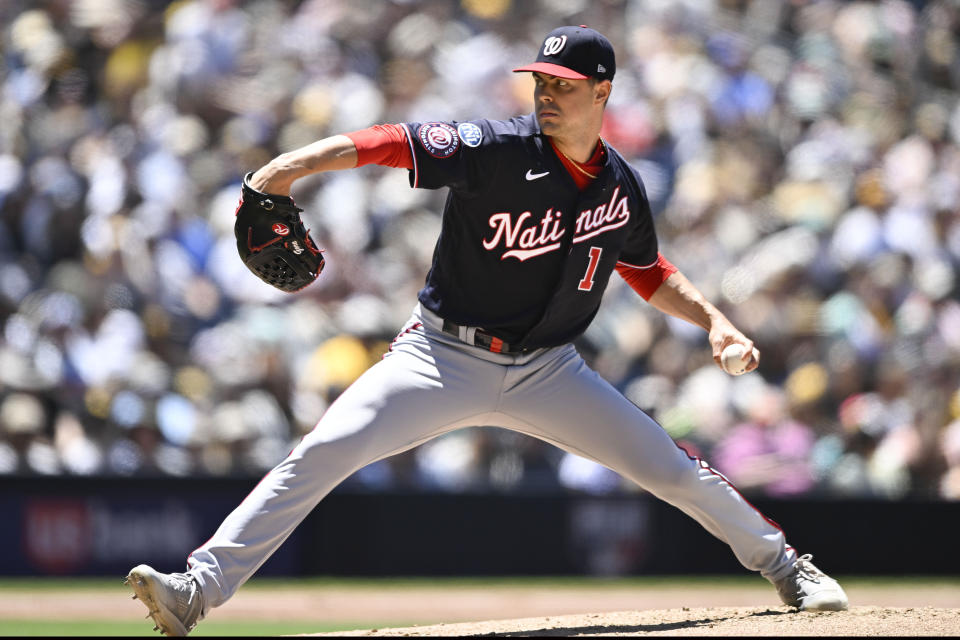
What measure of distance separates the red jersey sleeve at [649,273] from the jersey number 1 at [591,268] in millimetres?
355

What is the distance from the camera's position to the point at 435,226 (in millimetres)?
8594

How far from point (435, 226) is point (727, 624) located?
520 centimetres

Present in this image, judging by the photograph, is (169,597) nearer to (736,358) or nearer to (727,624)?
(727,624)

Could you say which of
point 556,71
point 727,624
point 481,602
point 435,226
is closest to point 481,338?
point 556,71

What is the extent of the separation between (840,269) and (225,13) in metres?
5.13

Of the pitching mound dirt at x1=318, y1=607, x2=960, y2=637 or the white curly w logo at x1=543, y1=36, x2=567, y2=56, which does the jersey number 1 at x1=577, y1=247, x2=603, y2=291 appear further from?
the pitching mound dirt at x1=318, y1=607, x2=960, y2=637

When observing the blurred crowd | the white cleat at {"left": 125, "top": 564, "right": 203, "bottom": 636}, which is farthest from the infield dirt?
the white cleat at {"left": 125, "top": 564, "right": 203, "bottom": 636}

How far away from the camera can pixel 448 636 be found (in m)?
3.74

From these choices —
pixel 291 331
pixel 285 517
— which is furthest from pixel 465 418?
pixel 291 331

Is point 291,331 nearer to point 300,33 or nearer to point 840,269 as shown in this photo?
point 300,33

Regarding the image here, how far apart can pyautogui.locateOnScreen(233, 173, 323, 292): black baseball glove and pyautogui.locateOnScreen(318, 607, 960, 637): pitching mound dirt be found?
1248 millimetres

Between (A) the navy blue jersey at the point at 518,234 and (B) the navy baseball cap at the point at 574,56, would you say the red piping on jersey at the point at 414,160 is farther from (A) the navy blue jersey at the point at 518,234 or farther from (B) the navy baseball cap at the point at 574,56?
(B) the navy baseball cap at the point at 574,56

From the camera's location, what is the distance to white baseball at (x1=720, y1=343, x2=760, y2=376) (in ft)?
12.4

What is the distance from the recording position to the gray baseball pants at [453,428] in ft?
11.2
